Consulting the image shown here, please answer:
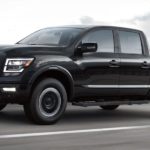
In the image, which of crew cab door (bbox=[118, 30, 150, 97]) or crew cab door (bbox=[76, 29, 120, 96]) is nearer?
crew cab door (bbox=[76, 29, 120, 96])

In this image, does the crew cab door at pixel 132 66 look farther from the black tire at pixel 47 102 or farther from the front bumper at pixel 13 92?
the front bumper at pixel 13 92

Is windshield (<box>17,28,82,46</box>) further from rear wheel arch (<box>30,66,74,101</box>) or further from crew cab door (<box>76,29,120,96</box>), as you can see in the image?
rear wheel arch (<box>30,66,74,101</box>)

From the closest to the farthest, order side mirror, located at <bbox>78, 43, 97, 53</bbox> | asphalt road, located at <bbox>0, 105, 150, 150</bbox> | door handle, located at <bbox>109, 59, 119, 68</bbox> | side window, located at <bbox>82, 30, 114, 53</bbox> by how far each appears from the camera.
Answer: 1. asphalt road, located at <bbox>0, 105, 150, 150</bbox>
2. side mirror, located at <bbox>78, 43, 97, 53</bbox>
3. side window, located at <bbox>82, 30, 114, 53</bbox>
4. door handle, located at <bbox>109, 59, 119, 68</bbox>

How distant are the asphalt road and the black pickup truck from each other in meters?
0.37

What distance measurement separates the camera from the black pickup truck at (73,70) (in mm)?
10109

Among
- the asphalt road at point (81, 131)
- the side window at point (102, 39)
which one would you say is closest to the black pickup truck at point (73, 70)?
the side window at point (102, 39)

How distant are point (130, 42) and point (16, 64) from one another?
2971 mm

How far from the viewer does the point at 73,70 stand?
35.0 feet

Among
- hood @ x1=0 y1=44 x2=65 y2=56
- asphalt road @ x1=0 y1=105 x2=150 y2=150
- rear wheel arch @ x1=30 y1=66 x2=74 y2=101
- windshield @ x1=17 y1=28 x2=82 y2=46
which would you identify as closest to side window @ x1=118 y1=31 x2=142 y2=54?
windshield @ x1=17 y1=28 x2=82 y2=46

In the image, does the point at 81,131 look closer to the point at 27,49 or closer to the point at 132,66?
the point at 27,49

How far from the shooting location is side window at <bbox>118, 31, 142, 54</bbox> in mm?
11961

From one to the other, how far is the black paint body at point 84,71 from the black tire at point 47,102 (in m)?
0.13

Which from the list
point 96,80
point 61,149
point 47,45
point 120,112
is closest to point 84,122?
point 96,80

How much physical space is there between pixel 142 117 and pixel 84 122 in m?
1.83
